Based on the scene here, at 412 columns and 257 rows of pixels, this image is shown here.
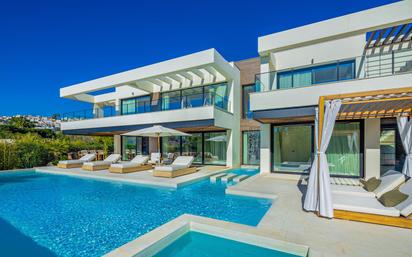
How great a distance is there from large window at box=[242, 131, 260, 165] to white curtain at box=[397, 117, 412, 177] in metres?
9.21

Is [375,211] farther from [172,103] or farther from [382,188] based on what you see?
[172,103]

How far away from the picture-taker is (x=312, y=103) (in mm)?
8789

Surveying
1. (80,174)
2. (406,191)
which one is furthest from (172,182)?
(406,191)

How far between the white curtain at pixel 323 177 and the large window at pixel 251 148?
33.3 feet

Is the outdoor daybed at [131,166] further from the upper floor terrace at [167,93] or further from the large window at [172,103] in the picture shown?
the large window at [172,103]

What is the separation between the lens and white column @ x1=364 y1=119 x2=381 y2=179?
28.9ft

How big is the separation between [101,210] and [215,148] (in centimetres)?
1012

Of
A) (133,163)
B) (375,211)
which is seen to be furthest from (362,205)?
(133,163)

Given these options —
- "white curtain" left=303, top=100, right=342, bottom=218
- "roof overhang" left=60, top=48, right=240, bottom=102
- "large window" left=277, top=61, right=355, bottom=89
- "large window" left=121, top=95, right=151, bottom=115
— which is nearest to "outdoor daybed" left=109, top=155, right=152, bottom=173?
"large window" left=121, top=95, right=151, bottom=115

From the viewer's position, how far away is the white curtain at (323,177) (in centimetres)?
491

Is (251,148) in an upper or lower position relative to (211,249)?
upper

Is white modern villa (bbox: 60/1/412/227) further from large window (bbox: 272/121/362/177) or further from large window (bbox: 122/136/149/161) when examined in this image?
large window (bbox: 122/136/149/161)

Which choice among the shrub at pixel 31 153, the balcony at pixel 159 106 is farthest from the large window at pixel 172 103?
the shrub at pixel 31 153

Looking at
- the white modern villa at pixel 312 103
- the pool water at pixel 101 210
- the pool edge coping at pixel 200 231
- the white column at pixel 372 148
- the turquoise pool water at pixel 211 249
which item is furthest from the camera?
the white column at pixel 372 148
